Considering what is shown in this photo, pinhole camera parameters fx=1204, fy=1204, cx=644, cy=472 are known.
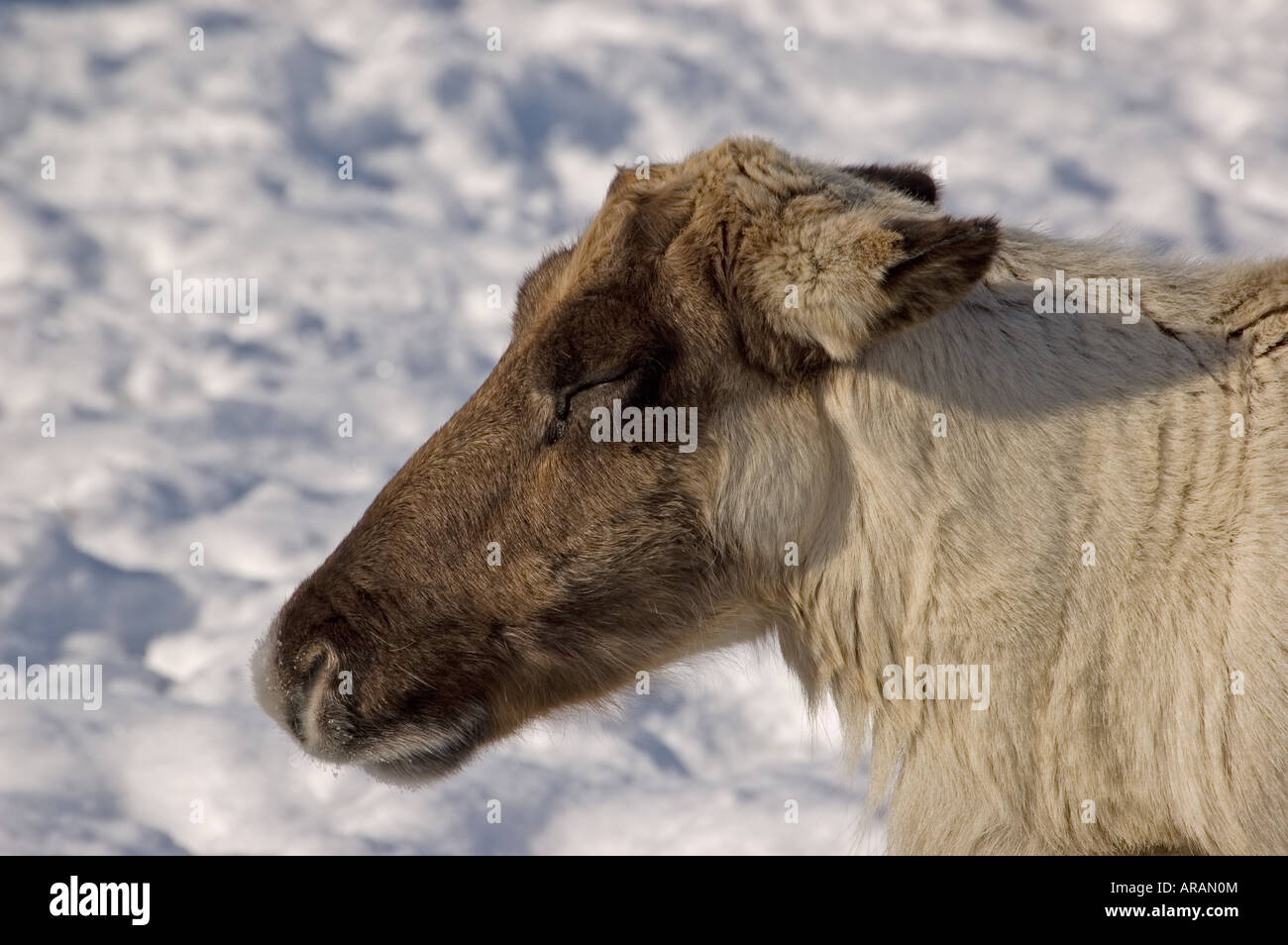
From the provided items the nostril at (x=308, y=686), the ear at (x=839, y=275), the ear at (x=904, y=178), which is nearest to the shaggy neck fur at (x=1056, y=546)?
the ear at (x=839, y=275)

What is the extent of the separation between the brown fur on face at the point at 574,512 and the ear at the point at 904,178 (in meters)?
0.54

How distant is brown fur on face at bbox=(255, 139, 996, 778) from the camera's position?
4180 mm

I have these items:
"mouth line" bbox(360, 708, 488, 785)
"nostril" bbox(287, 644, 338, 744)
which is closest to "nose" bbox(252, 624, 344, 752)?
"nostril" bbox(287, 644, 338, 744)

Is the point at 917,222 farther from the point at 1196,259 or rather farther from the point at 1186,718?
the point at 1186,718

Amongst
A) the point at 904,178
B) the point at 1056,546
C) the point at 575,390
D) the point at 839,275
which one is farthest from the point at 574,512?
the point at 904,178

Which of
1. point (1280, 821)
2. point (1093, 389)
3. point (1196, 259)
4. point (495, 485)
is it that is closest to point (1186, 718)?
point (1280, 821)

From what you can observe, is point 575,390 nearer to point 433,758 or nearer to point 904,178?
point 433,758

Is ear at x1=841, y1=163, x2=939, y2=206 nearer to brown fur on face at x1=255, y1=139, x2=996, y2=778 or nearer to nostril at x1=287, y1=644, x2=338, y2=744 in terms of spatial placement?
brown fur on face at x1=255, y1=139, x2=996, y2=778

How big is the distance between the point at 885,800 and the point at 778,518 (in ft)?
3.83

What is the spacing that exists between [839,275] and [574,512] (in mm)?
1234

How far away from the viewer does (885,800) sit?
447cm

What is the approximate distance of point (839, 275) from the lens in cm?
382

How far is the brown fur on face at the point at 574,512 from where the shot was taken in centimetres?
418

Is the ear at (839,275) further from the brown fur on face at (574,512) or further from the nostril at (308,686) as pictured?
the nostril at (308,686)
